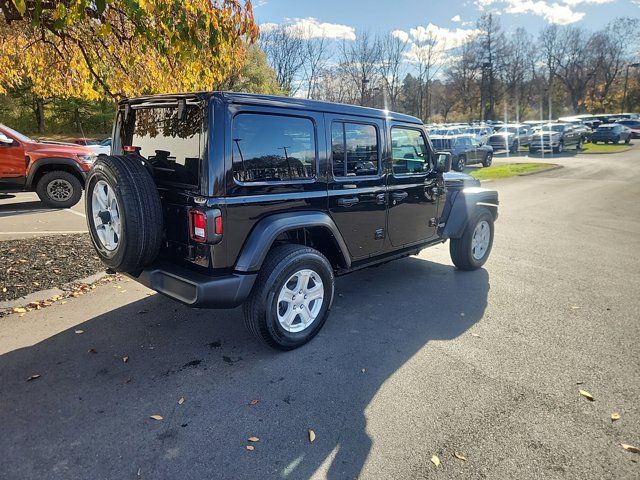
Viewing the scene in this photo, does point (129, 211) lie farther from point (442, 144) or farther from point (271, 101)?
point (442, 144)

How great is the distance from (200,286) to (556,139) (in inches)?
1157

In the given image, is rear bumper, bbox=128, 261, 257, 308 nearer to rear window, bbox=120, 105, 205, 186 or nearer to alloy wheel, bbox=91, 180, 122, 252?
alloy wheel, bbox=91, 180, 122, 252

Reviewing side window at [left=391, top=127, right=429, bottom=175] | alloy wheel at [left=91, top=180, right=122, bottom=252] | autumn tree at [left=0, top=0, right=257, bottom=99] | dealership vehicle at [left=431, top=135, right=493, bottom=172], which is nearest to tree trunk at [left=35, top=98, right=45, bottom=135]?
dealership vehicle at [left=431, top=135, right=493, bottom=172]

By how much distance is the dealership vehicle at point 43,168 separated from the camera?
29.4 ft

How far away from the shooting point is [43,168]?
936 centimetres

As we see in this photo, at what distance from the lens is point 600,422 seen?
2650 mm

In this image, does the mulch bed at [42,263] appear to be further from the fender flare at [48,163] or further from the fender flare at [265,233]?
the fender flare at [48,163]

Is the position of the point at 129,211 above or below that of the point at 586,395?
above

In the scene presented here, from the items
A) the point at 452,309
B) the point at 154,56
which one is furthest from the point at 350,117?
the point at 154,56

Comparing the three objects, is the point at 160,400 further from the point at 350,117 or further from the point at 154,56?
the point at 154,56

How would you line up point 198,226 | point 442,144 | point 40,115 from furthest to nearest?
1. point 40,115
2. point 442,144
3. point 198,226

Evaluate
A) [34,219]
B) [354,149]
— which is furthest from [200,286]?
[34,219]

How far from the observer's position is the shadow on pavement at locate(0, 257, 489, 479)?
2322 millimetres

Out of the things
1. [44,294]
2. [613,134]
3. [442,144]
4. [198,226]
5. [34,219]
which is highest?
[613,134]
